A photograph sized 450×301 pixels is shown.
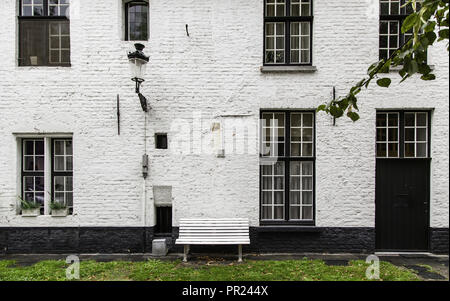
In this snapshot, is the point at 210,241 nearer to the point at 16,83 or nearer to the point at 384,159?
the point at 384,159

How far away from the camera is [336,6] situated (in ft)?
20.4

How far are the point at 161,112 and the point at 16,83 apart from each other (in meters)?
3.49

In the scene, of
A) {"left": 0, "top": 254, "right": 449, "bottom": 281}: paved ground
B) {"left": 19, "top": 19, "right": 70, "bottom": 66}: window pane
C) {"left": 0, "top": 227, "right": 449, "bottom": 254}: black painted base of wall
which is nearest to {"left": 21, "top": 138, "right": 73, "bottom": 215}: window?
{"left": 0, "top": 227, "right": 449, "bottom": 254}: black painted base of wall

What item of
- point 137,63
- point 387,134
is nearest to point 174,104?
point 137,63

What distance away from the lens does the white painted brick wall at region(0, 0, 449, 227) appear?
247 inches

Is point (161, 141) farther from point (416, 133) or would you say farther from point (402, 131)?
point (416, 133)

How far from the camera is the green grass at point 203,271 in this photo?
5035 millimetres

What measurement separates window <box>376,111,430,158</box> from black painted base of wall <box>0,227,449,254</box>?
2.08 meters

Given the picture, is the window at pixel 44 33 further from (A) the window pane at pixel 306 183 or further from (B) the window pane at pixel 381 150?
(B) the window pane at pixel 381 150

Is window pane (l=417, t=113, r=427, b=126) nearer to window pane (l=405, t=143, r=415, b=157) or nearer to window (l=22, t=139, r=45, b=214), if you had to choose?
window pane (l=405, t=143, r=415, b=157)

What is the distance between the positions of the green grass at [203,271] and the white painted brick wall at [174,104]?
1.04m

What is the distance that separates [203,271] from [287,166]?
3.04 m

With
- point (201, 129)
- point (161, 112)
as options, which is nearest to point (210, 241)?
A: point (201, 129)

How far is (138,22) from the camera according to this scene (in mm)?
6562
